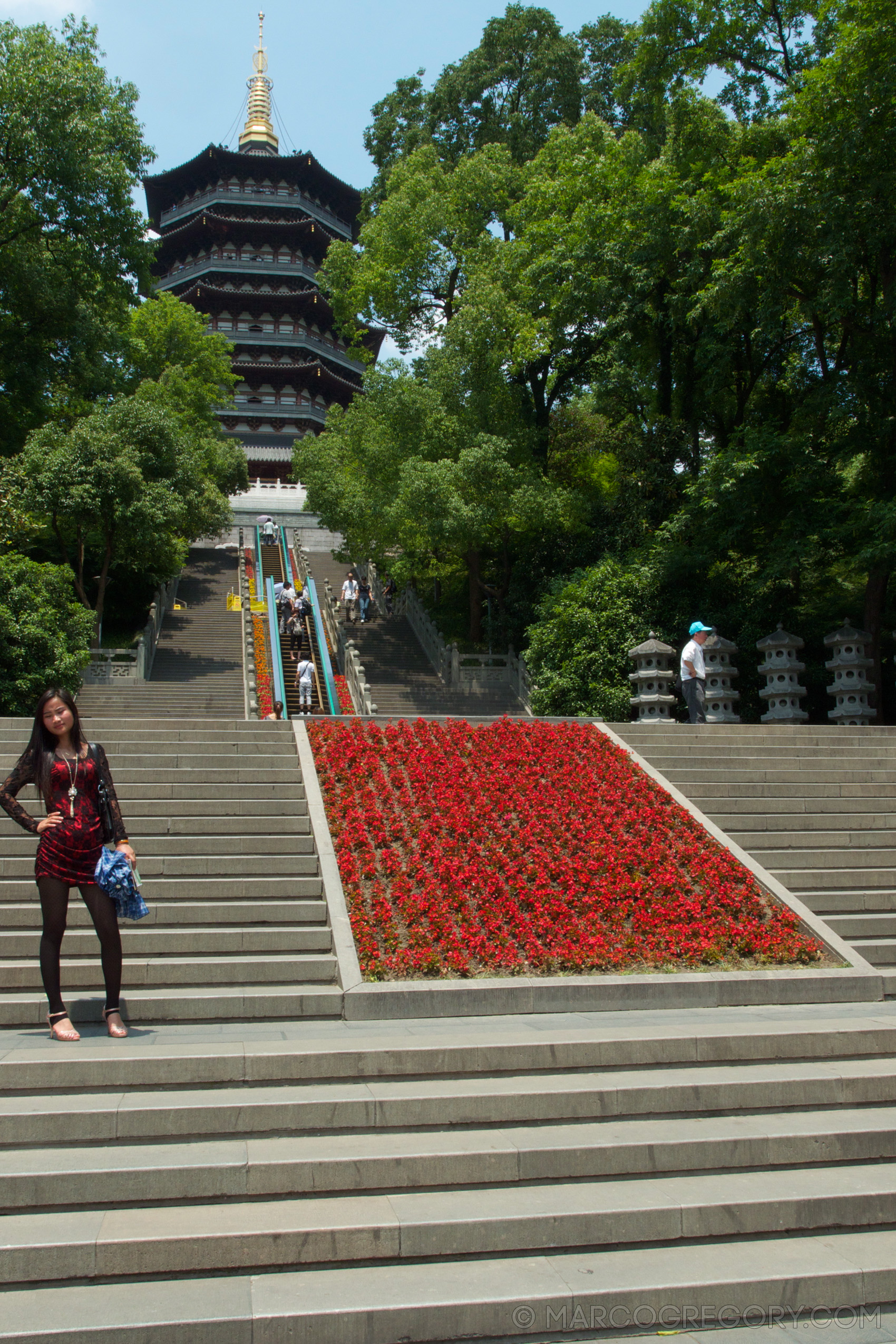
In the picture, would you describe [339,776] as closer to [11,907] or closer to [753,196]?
[11,907]

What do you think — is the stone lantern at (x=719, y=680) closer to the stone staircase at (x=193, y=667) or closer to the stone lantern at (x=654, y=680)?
the stone lantern at (x=654, y=680)

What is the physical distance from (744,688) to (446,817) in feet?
33.9

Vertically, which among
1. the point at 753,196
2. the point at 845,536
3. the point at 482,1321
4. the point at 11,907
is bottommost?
the point at 482,1321

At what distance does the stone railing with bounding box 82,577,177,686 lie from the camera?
18938 mm

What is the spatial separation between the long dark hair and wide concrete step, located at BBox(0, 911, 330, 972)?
1.77 m

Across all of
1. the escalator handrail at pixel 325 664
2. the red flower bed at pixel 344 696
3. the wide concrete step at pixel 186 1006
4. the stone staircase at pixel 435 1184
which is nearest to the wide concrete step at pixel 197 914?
the wide concrete step at pixel 186 1006

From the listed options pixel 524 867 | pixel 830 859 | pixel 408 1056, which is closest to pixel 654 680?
pixel 830 859

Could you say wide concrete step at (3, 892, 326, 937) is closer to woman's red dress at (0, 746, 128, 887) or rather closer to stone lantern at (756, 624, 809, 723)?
woman's red dress at (0, 746, 128, 887)

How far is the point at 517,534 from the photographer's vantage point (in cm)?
2325

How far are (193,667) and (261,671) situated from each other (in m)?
1.66

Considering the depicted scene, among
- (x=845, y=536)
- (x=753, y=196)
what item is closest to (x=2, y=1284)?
(x=845, y=536)

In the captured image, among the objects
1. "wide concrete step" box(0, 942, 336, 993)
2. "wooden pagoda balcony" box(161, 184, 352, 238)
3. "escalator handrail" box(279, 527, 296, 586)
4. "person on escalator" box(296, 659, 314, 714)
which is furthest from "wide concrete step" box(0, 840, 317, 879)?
"wooden pagoda balcony" box(161, 184, 352, 238)

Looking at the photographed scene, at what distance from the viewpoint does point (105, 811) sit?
4961 mm

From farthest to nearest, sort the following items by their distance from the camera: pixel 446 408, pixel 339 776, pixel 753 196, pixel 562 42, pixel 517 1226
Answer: pixel 562 42 → pixel 446 408 → pixel 753 196 → pixel 339 776 → pixel 517 1226
